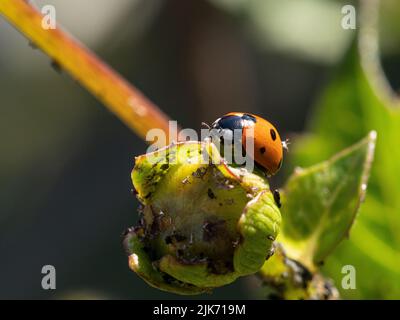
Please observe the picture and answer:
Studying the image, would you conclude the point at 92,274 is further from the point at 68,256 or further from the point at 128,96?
the point at 128,96

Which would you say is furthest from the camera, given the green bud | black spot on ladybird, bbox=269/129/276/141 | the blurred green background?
the blurred green background

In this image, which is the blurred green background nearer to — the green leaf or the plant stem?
the green leaf

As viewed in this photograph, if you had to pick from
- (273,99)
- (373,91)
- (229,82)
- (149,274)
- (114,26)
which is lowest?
(149,274)

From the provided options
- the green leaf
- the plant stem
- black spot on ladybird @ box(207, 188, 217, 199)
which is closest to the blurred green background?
the green leaf

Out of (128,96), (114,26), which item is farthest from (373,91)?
(114,26)

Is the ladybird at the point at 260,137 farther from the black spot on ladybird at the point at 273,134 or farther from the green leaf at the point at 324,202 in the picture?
the green leaf at the point at 324,202

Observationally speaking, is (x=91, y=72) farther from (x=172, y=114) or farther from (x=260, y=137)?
(x=172, y=114)
